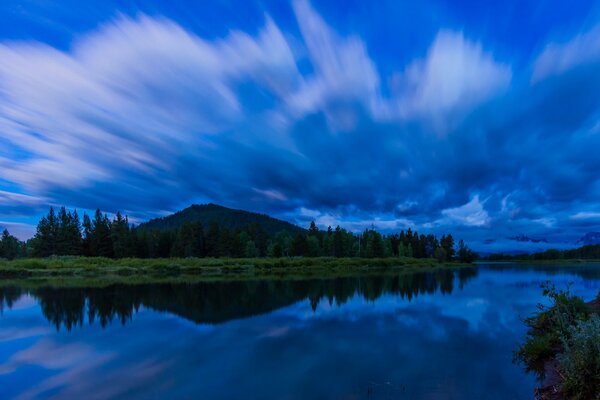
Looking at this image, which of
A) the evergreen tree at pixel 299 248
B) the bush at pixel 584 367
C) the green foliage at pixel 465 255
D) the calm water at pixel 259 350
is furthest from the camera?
the green foliage at pixel 465 255

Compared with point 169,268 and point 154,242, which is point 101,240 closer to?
point 154,242

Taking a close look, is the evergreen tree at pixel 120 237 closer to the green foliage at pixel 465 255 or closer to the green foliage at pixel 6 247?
the green foliage at pixel 6 247

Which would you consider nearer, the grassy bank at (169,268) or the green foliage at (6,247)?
the grassy bank at (169,268)

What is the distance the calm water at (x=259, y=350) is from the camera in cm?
980

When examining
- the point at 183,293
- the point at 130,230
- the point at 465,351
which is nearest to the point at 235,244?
the point at 130,230

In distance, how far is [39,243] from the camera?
9288 centimetres

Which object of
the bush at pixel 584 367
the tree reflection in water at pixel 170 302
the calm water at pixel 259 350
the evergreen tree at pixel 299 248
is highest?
the evergreen tree at pixel 299 248

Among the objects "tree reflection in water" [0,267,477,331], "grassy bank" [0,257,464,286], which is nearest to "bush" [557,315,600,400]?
"tree reflection in water" [0,267,477,331]

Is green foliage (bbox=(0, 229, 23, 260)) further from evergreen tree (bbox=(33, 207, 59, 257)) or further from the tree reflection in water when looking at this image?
the tree reflection in water

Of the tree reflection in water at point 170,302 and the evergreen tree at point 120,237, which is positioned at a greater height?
the evergreen tree at point 120,237

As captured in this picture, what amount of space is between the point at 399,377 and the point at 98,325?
1525cm

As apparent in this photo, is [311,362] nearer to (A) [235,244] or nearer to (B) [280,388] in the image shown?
(B) [280,388]

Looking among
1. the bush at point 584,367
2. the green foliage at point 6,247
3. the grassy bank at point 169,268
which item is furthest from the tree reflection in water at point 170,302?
the green foliage at point 6,247

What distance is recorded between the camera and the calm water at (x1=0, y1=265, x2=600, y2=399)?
386 inches
